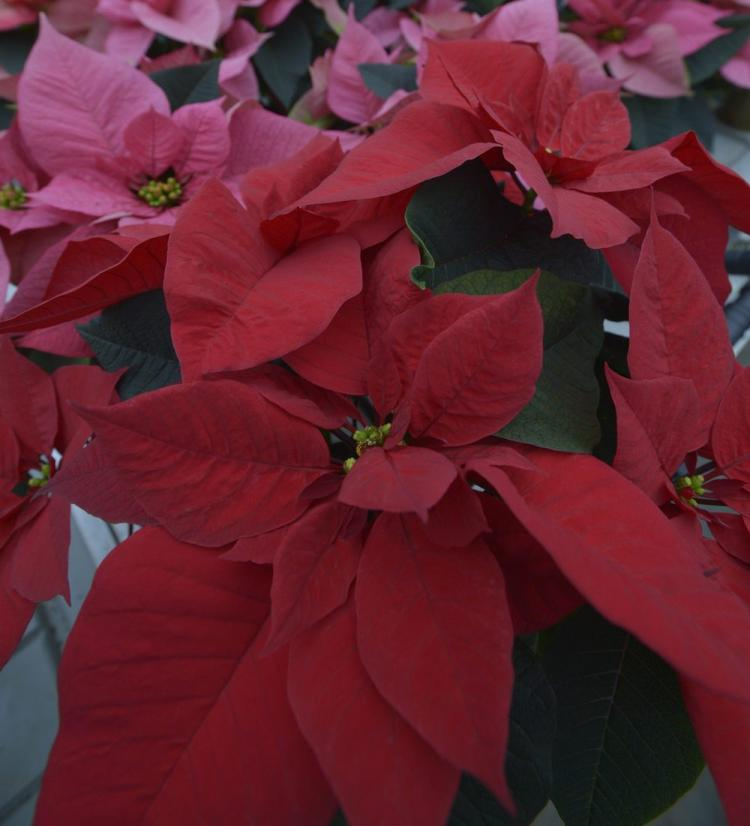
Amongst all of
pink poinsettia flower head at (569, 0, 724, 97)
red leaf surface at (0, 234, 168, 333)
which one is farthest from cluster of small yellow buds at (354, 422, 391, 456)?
pink poinsettia flower head at (569, 0, 724, 97)

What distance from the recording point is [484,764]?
6.9 inches

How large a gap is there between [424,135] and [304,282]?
87 millimetres

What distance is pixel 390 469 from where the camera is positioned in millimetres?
213

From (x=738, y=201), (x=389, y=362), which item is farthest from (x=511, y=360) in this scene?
(x=738, y=201)

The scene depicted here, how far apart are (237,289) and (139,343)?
0.08m

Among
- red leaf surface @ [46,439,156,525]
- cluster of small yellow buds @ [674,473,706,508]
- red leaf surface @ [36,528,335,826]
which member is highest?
red leaf surface @ [46,439,156,525]

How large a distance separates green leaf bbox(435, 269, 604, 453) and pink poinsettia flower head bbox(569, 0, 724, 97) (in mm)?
495

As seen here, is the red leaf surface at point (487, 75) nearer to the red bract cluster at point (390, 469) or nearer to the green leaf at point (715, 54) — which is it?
the red bract cluster at point (390, 469)

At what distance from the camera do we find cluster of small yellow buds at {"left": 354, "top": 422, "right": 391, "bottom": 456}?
0.28 m

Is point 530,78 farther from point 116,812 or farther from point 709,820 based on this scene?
point 709,820

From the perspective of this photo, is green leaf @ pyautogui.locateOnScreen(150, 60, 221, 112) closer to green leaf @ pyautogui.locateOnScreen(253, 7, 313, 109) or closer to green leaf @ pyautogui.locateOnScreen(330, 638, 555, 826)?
green leaf @ pyautogui.locateOnScreen(253, 7, 313, 109)

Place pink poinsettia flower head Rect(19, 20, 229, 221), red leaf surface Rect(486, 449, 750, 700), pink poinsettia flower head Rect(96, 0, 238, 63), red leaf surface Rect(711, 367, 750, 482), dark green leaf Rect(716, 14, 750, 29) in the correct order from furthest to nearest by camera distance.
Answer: dark green leaf Rect(716, 14, 750, 29)
pink poinsettia flower head Rect(96, 0, 238, 63)
pink poinsettia flower head Rect(19, 20, 229, 221)
red leaf surface Rect(711, 367, 750, 482)
red leaf surface Rect(486, 449, 750, 700)

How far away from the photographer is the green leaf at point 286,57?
24.9 inches

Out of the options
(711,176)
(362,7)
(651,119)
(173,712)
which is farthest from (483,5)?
(173,712)
